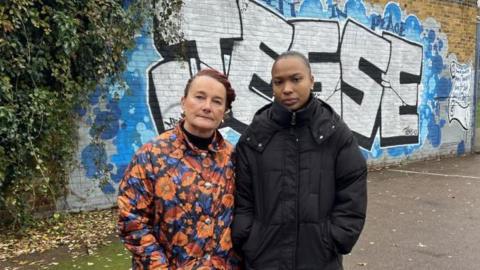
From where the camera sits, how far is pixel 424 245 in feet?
17.5

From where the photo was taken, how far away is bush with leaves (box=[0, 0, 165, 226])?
17.1 ft

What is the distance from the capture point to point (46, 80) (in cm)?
576

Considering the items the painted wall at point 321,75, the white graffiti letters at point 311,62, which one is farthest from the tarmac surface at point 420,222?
the painted wall at point 321,75

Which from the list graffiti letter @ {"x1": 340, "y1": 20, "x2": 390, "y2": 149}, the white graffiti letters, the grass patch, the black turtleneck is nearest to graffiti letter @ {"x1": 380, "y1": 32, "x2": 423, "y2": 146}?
the white graffiti letters

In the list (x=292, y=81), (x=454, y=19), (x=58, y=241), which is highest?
(x=454, y=19)

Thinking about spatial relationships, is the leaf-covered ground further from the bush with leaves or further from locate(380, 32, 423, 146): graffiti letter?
locate(380, 32, 423, 146): graffiti letter

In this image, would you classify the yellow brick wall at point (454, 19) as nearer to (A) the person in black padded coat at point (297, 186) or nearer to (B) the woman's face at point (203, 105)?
(A) the person in black padded coat at point (297, 186)

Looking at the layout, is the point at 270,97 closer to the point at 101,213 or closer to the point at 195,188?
the point at 101,213

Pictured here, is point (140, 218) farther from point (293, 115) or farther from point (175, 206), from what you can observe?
point (293, 115)

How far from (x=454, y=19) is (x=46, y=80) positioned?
9.57 m

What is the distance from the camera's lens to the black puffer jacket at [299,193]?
220 centimetres

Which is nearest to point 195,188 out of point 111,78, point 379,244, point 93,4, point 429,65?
point 379,244

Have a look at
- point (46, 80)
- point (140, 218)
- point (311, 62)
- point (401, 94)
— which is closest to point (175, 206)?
point (140, 218)

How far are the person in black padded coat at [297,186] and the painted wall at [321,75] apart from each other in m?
4.56
